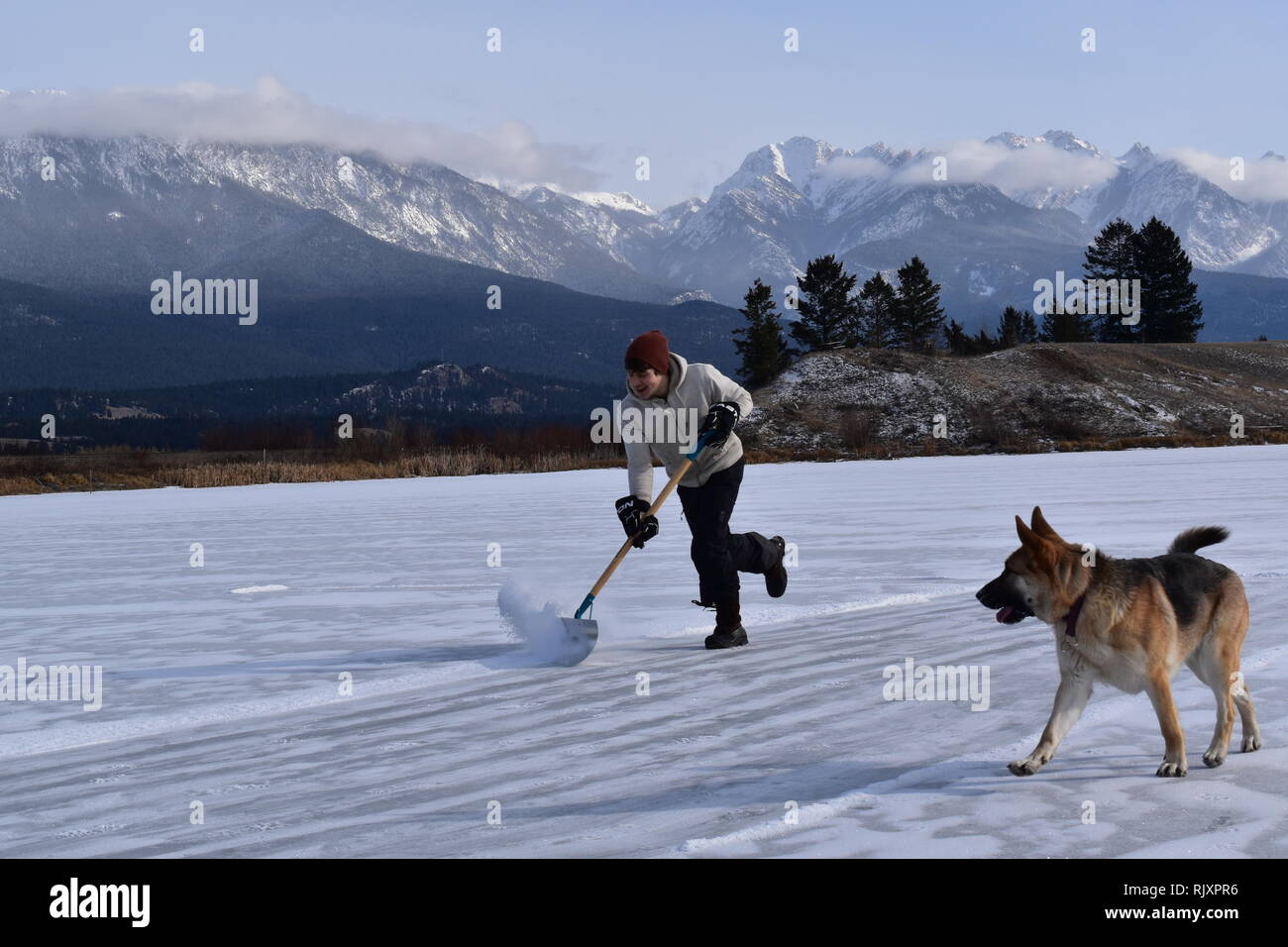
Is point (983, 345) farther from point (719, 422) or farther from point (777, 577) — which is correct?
point (719, 422)

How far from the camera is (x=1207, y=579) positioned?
A: 180 inches

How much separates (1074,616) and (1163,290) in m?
91.7

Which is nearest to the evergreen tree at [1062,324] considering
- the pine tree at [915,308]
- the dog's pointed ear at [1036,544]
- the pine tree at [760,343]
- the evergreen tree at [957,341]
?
the evergreen tree at [957,341]

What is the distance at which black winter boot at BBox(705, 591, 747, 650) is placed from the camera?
7.62 metres

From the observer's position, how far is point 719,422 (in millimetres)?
7414

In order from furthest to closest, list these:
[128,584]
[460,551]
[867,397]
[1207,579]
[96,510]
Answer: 1. [867,397]
2. [96,510]
3. [460,551]
4. [128,584]
5. [1207,579]

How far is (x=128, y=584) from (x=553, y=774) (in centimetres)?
881

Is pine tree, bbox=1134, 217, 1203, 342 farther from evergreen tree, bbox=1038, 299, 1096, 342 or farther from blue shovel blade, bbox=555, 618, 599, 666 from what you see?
blue shovel blade, bbox=555, 618, 599, 666

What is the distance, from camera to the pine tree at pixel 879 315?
85062 millimetres
